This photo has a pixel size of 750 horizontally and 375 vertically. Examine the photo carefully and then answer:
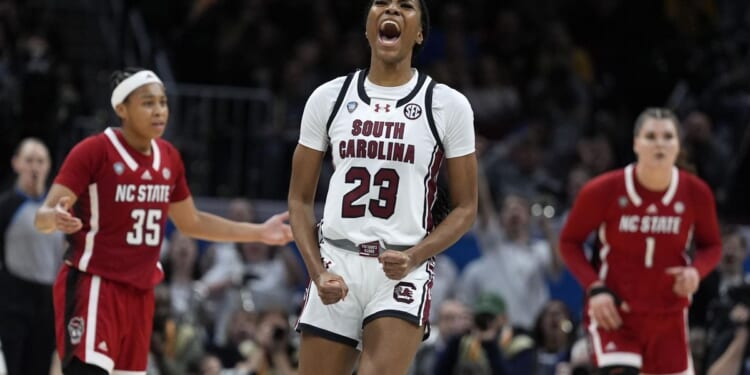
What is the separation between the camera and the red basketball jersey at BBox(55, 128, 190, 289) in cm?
692

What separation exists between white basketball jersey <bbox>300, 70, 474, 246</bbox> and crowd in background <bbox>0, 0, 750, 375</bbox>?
13.9 feet

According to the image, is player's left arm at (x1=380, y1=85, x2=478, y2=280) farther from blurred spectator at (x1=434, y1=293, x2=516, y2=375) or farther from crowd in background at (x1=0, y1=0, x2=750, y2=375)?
blurred spectator at (x1=434, y1=293, x2=516, y2=375)

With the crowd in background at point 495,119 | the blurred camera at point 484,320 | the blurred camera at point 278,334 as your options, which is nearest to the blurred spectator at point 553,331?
the crowd in background at point 495,119

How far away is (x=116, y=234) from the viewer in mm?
6965

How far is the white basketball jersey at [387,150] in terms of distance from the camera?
217 inches

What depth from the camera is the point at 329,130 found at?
567 centimetres

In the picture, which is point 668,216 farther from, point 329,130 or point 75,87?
point 75,87

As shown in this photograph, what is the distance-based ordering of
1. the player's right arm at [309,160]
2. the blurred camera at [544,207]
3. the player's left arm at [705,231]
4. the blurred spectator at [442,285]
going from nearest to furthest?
the player's right arm at [309,160], the player's left arm at [705,231], the blurred spectator at [442,285], the blurred camera at [544,207]

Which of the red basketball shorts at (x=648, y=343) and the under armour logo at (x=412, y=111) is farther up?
the under armour logo at (x=412, y=111)

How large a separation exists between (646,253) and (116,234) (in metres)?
2.94

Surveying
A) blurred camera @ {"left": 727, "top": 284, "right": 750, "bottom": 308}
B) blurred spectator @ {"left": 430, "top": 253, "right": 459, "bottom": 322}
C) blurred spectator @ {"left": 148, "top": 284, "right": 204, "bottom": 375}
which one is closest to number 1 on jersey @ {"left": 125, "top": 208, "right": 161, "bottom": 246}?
blurred spectator @ {"left": 148, "top": 284, "right": 204, "bottom": 375}

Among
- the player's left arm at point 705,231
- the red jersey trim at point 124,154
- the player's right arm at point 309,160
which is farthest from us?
the player's left arm at point 705,231

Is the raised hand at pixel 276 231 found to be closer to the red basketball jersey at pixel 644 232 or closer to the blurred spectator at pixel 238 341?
the red basketball jersey at pixel 644 232

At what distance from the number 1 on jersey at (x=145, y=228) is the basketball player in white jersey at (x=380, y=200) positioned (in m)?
1.58
